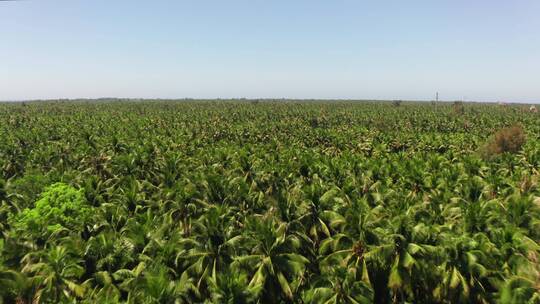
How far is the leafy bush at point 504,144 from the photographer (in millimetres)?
63600

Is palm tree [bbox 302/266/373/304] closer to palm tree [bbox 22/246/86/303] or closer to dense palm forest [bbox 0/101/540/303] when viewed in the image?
dense palm forest [bbox 0/101/540/303]

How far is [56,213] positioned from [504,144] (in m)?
63.4

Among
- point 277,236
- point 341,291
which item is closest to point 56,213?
point 277,236

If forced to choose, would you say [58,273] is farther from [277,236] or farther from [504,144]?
[504,144]

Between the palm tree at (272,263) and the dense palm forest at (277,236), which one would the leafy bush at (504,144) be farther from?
the palm tree at (272,263)

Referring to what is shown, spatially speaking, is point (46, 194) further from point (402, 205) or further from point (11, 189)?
point (402, 205)

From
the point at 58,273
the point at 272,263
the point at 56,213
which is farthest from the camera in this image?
the point at 56,213

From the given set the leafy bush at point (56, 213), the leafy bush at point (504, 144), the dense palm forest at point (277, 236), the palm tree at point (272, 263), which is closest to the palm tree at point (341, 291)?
the dense palm forest at point (277, 236)

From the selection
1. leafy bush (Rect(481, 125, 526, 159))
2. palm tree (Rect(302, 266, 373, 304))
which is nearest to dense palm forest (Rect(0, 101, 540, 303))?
palm tree (Rect(302, 266, 373, 304))

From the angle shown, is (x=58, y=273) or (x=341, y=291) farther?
(x=58, y=273)

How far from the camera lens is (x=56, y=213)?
3475cm

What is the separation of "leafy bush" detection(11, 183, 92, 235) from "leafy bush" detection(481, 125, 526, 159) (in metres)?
57.0

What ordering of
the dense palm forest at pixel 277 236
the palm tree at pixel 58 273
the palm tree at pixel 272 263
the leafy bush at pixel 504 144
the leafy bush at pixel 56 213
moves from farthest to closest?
the leafy bush at pixel 504 144
the leafy bush at pixel 56 213
the palm tree at pixel 272 263
the dense palm forest at pixel 277 236
the palm tree at pixel 58 273

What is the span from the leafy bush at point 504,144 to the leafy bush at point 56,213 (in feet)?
187
